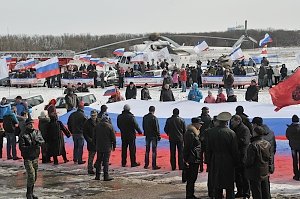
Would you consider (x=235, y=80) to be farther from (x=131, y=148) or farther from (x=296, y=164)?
(x=296, y=164)

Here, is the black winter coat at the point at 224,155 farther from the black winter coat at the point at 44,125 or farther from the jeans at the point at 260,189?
the black winter coat at the point at 44,125

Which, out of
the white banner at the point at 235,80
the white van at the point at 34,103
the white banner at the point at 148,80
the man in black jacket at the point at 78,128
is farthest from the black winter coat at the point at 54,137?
the white banner at the point at 148,80

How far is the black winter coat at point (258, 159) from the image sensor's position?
29.6 feet

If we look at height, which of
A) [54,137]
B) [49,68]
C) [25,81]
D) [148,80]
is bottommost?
[25,81]

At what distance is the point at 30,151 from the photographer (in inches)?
414

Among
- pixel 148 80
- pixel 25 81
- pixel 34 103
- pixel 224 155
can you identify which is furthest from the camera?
pixel 25 81

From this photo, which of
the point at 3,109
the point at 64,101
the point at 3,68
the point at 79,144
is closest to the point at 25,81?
the point at 64,101

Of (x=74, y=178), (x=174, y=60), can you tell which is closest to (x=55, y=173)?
(x=74, y=178)

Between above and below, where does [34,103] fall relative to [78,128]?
below

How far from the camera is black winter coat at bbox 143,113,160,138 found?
1312 cm

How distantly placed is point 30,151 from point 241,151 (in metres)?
3.92

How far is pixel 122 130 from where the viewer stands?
1354cm

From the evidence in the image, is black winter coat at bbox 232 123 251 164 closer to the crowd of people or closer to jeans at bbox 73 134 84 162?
the crowd of people

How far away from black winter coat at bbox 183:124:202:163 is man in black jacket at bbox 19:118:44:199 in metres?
2.81
